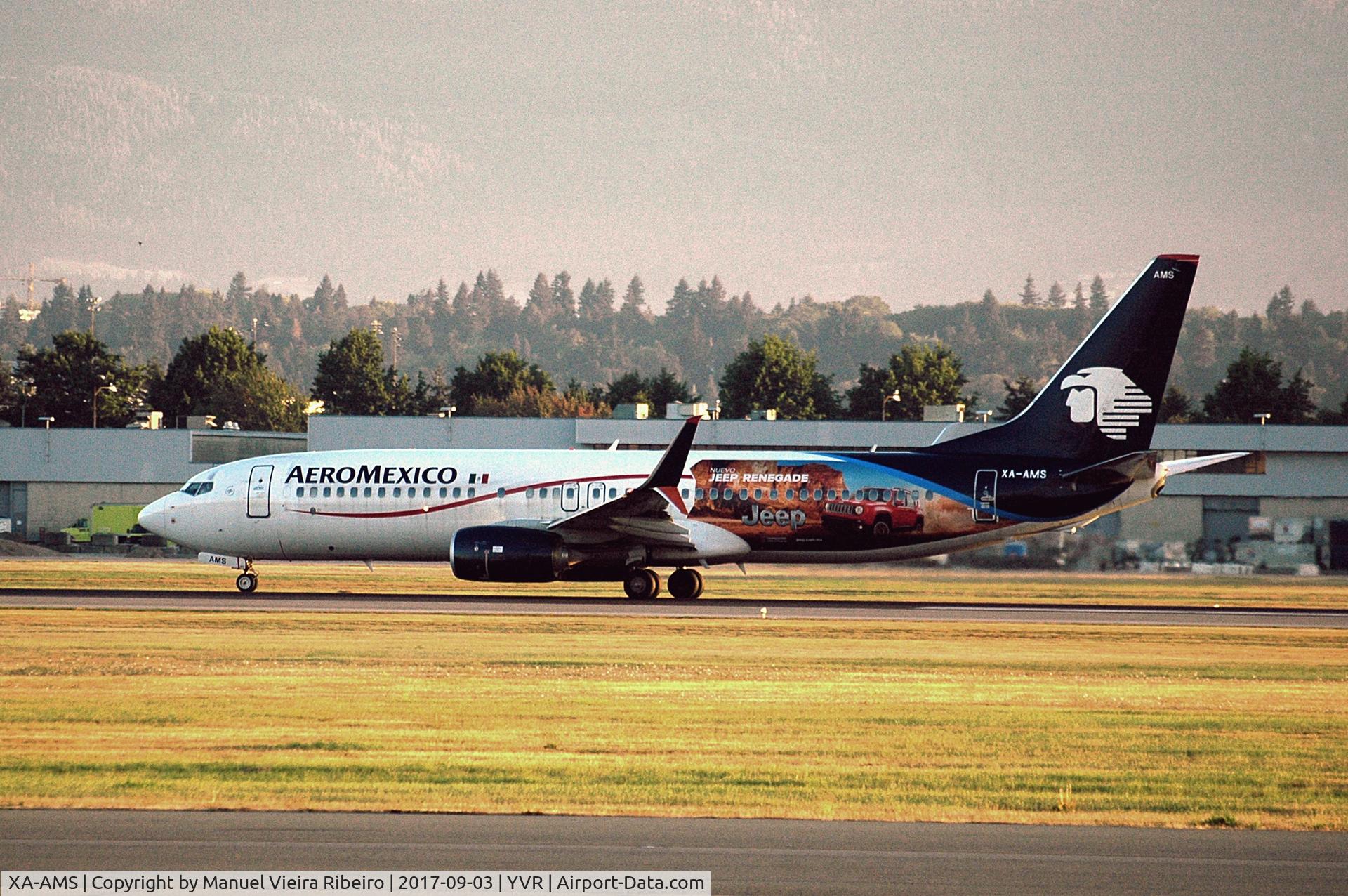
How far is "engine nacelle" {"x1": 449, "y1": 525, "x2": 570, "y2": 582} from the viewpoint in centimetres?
3831

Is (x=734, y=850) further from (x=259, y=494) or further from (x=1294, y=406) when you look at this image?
(x=1294, y=406)

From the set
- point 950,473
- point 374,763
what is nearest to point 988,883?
point 374,763

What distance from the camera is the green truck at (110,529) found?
78688 mm

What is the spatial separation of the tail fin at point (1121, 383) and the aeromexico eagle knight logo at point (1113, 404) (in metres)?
0.02

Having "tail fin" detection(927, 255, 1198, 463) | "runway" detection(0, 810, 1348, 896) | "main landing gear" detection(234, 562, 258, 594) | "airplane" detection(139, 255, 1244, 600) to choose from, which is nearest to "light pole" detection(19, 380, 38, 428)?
"main landing gear" detection(234, 562, 258, 594)

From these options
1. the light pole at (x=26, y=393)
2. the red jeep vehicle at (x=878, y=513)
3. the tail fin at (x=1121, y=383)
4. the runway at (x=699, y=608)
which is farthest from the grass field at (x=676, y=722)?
the light pole at (x=26, y=393)

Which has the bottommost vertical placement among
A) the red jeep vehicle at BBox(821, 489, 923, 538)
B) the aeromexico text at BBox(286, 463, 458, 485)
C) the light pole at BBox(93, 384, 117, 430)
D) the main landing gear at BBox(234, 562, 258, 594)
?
the main landing gear at BBox(234, 562, 258, 594)

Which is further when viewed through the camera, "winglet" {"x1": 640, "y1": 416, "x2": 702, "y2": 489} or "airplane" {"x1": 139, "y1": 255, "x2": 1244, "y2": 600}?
"airplane" {"x1": 139, "y1": 255, "x2": 1244, "y2": 600}

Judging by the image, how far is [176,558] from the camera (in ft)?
225

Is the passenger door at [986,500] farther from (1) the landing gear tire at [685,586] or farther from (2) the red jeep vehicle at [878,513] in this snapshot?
(1) the landing gear tire at [685,586]

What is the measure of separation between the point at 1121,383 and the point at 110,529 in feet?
185

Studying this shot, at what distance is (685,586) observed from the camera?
136 ft

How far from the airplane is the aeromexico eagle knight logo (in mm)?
42

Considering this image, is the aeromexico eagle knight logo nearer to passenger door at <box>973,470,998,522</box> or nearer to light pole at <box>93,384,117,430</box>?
passenger door at <box>973,470,998,522</box>
